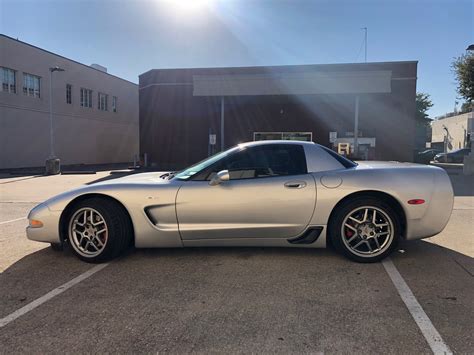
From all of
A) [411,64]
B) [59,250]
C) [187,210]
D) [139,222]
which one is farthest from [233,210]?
[411,64]

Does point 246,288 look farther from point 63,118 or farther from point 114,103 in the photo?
point 114,103

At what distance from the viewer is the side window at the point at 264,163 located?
4.38 m

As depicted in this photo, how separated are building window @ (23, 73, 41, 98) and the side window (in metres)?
25.3

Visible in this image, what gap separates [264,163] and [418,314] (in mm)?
2237

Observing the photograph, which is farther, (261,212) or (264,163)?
(264,163)

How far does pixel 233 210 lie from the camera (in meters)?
4.21

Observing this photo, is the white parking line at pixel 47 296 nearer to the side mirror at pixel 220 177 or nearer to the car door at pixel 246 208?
the car door at pixel 246 208

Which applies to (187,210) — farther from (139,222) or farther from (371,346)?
(371,346)

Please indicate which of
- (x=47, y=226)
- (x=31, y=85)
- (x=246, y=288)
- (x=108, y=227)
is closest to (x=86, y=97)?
(x=31, y=85)

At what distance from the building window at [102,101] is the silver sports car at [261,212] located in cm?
3104

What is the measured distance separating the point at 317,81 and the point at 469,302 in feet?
66.0

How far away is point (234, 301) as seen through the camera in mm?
3311

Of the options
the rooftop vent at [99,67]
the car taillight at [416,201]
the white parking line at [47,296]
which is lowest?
the white parking line at [47,296]

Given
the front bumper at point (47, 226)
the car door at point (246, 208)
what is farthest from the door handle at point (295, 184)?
the front bumper at point (47, 226)
